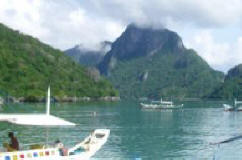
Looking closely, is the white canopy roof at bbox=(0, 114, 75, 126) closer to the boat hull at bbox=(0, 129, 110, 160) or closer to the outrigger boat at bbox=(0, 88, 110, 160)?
the outrigger boat at bbox=(0, 88, 110, 160)

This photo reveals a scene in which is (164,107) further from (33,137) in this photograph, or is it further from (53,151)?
(53,151)

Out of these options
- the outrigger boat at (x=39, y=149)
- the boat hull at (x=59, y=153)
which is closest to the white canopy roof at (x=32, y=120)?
the outrigger boat at (x=39, y=149)

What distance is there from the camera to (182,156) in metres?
51.9

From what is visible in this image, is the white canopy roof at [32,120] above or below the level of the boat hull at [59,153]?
above

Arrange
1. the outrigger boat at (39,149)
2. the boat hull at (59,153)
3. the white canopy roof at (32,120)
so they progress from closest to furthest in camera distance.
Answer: the boat hull at (59,153) → the outrigger boat at (39,149) → the white canopy roof at (32,120)

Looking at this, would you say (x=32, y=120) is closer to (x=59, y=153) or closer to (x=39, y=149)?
(x=39, y=149)

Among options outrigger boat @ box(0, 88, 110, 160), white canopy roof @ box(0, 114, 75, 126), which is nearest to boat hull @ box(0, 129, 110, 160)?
outrigger boat @ box(0, 88, 110, 160)

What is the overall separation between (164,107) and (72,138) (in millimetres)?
107020

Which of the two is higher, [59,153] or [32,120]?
[32,120]

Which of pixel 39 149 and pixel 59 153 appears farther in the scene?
pixel 59 153

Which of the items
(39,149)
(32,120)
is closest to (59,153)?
(39,149)

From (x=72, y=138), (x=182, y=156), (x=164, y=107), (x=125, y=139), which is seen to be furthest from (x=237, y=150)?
(x=164, y=107)

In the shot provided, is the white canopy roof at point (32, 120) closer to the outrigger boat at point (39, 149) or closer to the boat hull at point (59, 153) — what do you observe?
the outrigger boat at point (39, 149)

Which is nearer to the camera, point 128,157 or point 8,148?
point 8,148
